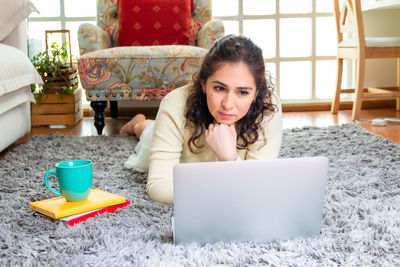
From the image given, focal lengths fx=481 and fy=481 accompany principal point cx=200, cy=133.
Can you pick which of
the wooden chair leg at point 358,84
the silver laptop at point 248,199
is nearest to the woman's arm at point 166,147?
the silver laptop at point 248,199

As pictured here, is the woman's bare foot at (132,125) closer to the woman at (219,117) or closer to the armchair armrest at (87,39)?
the armchair armrest at (87,39)

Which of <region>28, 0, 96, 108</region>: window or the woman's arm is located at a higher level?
<region>28, 0, 96, 108</region>: window

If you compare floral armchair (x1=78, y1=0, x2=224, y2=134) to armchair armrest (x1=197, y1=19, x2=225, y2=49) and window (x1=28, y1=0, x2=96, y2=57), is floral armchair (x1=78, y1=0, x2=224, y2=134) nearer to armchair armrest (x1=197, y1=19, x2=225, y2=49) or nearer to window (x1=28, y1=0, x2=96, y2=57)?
armchair armrest (x1=197, y1=19, x2=225, y2=49)

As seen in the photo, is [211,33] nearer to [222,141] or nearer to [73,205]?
[222,141]

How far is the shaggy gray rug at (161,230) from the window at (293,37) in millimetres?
1756

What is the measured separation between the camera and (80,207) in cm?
127

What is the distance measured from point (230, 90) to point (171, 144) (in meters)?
0.28

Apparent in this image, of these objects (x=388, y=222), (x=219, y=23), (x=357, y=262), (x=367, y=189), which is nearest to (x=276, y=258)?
(x=357, y=262)

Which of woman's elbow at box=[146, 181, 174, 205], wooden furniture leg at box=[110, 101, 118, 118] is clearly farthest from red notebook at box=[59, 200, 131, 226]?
wooden furniture leg at box=[110, 101, 118, 118]

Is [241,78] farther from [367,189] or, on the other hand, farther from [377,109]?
[377,109]

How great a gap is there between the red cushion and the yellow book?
1.80 m

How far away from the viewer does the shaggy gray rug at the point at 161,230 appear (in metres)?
1.01

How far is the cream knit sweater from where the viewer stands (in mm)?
1376

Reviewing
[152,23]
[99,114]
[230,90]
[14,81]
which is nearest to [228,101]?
[230,90]
